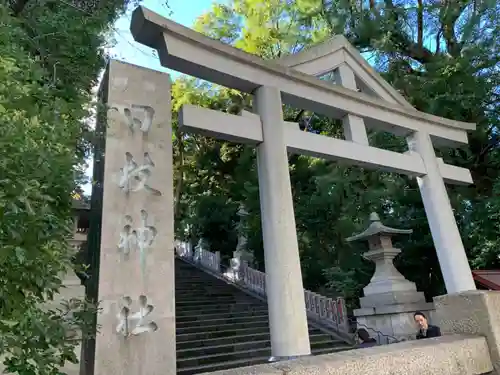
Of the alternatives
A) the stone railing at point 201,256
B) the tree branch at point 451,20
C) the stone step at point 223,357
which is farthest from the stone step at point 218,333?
the tree branch at point 451,20

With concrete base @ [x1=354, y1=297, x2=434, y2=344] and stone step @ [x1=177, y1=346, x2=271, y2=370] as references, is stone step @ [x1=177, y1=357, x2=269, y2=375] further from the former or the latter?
concrete base @ [x1=354, y1=297, x2=434, y2=344]

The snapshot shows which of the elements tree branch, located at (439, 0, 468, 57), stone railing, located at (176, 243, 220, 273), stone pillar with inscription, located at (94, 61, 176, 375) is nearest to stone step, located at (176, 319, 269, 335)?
stone pillar with inscription, located at (94, 61, 176, 375)

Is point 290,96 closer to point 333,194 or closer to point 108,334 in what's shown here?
point 108,334

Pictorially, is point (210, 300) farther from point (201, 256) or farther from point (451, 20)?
point (451, 20)

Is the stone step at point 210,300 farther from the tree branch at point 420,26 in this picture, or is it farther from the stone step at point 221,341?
the tree branch at point 420,26

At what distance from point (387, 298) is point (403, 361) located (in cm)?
544

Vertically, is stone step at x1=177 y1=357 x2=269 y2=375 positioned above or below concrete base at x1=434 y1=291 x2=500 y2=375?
below

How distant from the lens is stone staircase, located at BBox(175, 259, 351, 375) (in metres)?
6.46

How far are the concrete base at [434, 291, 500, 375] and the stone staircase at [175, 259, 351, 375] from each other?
3976 millimetres

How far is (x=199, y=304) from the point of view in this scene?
9.53 m

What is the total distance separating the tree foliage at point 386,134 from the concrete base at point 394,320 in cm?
196

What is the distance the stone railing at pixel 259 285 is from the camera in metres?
8.40

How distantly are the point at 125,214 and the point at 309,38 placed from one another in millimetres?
11830

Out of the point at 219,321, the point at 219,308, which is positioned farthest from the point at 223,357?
the point at 219,308
